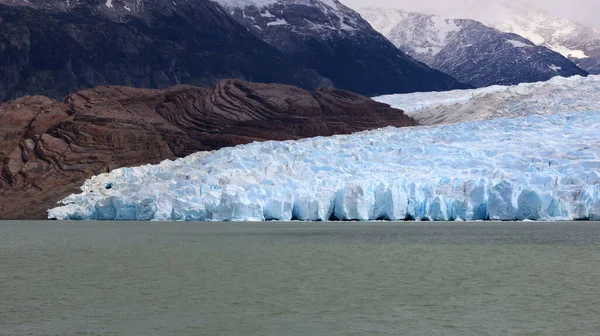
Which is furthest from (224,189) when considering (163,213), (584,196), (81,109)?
(81,109)

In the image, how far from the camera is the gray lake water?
13438 millimetres

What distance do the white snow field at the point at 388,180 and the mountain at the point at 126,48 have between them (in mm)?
55255

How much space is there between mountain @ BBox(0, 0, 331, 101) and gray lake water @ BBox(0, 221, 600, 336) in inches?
2743

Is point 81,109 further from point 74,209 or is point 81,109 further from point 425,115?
point 425,115

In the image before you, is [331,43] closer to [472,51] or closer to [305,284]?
[472,51]

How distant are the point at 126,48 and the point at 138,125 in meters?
53.3

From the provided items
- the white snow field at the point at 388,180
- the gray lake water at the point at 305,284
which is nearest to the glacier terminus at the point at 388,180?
the white snow field at the point at 388,180

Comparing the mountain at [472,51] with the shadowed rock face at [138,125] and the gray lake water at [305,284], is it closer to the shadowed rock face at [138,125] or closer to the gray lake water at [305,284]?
the shadowed rock face at [138,125]

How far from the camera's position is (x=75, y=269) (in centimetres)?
2105

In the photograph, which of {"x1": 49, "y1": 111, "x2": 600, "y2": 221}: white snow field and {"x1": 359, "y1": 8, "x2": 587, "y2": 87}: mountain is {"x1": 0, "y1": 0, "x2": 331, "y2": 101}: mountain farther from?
{"x1": 49, "y1": 111, "x2": 600, "y2": 221}: white snow field

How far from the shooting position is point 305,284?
18.1 m

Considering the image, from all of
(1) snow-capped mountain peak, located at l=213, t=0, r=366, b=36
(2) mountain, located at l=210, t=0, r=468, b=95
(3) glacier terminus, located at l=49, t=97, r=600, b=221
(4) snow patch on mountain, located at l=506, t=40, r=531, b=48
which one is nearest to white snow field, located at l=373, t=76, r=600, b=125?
(3) glacier terminus, located at l=49, t=97, r=600, b=221

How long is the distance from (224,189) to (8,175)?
1705 centimetres

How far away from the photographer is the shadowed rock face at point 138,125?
48875mm
